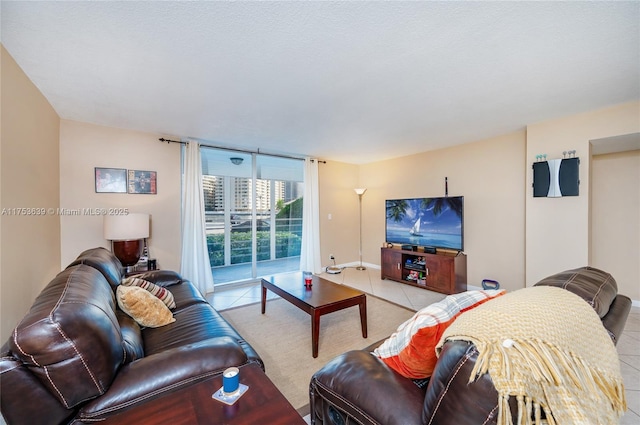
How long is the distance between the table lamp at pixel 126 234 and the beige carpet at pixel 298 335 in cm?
128

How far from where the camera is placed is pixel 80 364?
2.97 feet

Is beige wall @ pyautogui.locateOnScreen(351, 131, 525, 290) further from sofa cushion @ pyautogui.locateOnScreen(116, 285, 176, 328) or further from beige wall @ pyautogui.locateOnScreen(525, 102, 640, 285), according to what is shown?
sofa cushion @ pyautogui.locateOnScreen(116, 285, 176, 328)

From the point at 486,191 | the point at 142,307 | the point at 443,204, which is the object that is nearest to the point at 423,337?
the point at 142,307

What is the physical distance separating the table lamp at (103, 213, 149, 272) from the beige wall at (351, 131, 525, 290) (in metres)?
4.19

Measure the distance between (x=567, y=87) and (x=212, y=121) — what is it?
3530mm

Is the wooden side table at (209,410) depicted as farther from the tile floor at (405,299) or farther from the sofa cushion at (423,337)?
the tile floor at (405,299)

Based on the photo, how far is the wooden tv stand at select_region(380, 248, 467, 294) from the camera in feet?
12.1

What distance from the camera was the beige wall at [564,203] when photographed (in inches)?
104

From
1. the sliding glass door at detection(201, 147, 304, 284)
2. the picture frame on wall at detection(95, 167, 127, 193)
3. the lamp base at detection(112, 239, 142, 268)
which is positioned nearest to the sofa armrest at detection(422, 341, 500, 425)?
the lamp base at detection(112, 239, 142, 268)

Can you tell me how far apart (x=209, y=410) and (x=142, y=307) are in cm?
121

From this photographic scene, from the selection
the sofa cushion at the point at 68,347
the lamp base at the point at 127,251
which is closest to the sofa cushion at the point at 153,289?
the sofa cushion at the point at 68,347

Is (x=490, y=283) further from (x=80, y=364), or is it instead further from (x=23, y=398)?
(x=23, y=398)

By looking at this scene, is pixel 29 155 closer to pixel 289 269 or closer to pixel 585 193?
pixel 289 269

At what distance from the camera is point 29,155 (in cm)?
214
